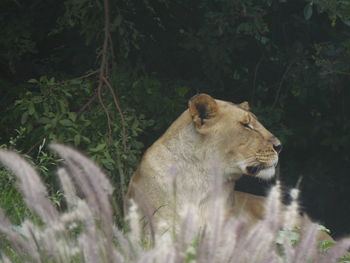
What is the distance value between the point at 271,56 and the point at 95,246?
19.4 feet

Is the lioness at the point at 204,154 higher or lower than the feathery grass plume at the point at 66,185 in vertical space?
lower

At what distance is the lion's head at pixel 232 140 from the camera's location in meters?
5.81

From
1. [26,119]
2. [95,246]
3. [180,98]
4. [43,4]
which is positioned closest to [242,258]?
[95,246]

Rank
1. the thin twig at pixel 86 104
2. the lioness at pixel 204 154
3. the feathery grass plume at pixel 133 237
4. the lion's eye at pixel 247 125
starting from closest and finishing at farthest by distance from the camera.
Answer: the feathery grass plume at pixel 133 237
the lioness at pixel 204 154
the lion's eye at pixel 247 125
the thin twig at pixel 86 104

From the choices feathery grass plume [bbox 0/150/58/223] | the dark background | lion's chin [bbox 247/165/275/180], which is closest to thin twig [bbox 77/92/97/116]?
the dark background

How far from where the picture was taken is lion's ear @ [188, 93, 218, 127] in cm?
578

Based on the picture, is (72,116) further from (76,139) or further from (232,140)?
(232,140)

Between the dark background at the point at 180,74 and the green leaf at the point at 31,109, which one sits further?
the dark background at the point at 180,74

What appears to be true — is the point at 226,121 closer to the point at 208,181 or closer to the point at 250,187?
the point at 208,181

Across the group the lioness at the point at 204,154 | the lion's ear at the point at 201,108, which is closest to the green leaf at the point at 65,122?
the lioness at the point at 204,154

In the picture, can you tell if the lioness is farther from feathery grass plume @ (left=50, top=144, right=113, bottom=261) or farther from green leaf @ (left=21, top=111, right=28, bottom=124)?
feathery grass plume @ (left=50, top=144, right=113, bottom=261)

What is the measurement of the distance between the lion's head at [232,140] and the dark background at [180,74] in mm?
977

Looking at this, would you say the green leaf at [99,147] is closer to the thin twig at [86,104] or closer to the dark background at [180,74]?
the dark background at [180,74]

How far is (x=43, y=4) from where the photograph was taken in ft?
27.8
